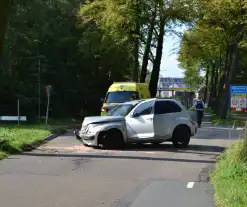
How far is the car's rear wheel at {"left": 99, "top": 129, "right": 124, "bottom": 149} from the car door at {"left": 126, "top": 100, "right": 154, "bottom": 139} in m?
0.37

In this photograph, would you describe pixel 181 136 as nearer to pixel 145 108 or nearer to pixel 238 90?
pixel 145 108

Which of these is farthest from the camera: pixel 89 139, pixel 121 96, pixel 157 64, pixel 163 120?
pixel 157 64

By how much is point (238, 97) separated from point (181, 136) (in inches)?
333

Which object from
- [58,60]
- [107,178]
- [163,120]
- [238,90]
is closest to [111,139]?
[163,120]

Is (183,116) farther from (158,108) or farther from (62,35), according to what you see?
(62,35)

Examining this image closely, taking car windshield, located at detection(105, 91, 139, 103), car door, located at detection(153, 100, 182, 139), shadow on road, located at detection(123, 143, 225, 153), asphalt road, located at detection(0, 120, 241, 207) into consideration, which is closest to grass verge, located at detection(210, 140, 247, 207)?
asphalt road, located at detection(0, 120, 241, 207)

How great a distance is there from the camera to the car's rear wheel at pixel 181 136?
58.0ft

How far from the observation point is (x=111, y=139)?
17156 mm

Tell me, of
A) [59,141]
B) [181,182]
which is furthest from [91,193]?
[59,141]

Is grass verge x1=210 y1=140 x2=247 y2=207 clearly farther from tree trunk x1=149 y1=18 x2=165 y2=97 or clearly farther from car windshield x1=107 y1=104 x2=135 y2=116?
tree trunk x1=149 y1=18 x2=165 y2=97

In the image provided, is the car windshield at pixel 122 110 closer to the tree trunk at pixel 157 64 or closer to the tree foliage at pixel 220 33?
the tree foliage at pixel 220 33

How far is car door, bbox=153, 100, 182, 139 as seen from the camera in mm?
17406

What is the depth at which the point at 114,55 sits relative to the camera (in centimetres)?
4184

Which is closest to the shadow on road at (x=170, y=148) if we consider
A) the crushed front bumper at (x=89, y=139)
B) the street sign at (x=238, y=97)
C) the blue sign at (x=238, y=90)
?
the crushed front bumper at (x=89, y=139)
